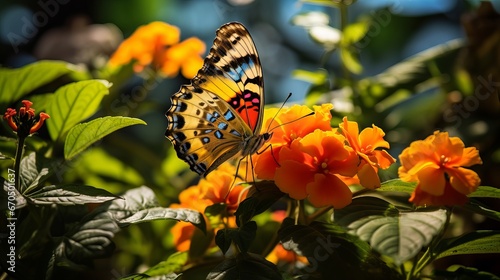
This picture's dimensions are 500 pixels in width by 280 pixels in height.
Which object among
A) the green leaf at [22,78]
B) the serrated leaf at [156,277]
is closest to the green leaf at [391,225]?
the serrated leaf at [156,277]

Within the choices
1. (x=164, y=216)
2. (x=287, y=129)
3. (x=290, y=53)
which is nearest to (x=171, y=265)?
(x=164, y=216)

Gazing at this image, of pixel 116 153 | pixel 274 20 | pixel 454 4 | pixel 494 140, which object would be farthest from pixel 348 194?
pixel 274 20

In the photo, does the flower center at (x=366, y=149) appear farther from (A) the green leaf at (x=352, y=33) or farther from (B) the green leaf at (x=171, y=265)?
(A) the green leaf at (x=352, y=33)

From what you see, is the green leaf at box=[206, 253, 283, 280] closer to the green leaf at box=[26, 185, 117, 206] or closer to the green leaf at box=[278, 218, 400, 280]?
the green leaf at box=[278, 218, 400, 280]

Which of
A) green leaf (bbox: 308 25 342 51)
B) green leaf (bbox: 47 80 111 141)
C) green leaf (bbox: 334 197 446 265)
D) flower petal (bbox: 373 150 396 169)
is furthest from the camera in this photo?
green leaf (bbox: 308 25 342 51)

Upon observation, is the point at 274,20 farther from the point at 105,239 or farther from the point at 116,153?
the point at 105,239

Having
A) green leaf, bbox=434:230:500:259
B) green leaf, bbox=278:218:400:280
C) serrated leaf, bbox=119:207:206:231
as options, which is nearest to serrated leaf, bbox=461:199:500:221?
green leaf, bbox=434:230:500:259
